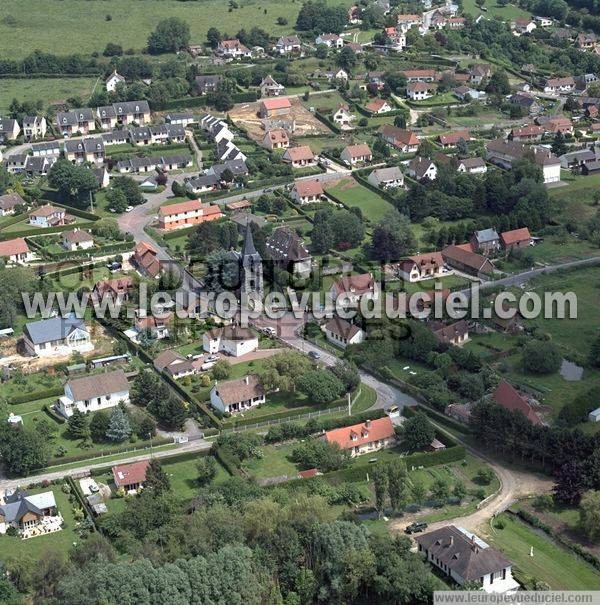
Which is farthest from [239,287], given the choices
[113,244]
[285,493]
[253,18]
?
[253,18]

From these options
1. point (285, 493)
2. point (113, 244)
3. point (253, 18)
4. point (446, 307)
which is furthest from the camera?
point (253, 18)

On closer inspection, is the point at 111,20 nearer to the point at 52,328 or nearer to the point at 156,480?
the point at 52,328

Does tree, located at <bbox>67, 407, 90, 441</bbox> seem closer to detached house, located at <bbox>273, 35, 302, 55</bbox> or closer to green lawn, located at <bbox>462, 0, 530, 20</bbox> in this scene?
detached house, located at <bbox>273, 35, 302, 55</bbox>

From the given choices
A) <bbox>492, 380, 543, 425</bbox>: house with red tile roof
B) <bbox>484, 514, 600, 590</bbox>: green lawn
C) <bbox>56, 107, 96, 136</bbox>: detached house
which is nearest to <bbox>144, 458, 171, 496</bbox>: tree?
<bbox>484, 514, 600, 590</bbox>: green lawn

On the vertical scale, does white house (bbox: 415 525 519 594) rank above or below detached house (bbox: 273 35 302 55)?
below

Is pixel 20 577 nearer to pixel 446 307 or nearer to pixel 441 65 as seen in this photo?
pixel 446 307

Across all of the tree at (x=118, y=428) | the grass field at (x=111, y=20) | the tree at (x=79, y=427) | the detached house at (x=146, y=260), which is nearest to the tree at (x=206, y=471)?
the tree at (x=118, y=428)
